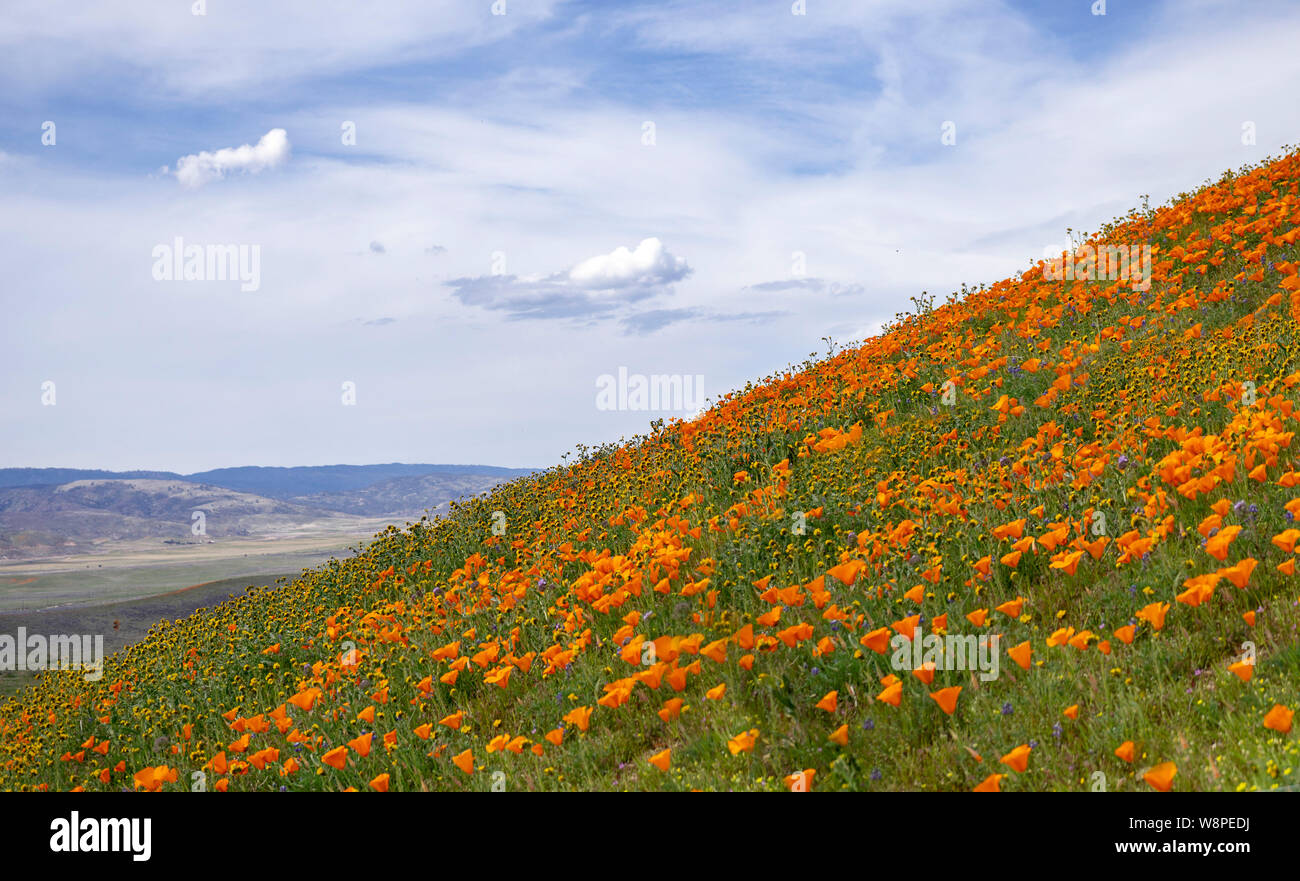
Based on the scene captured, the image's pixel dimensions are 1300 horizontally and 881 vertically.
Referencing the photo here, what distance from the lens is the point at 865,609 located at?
523cm

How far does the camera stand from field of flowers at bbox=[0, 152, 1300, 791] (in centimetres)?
400

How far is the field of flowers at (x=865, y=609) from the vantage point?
4.00 metres

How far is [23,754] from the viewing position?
8.23 m

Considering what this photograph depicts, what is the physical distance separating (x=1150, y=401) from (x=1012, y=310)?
16.2ft

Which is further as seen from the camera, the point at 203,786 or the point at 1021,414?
the point at 1021,414

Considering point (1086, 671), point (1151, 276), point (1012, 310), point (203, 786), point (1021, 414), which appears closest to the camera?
point (1086, 671)

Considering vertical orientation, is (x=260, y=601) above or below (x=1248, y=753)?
below

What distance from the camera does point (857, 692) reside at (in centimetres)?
458

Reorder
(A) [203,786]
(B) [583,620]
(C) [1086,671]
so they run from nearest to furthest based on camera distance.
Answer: (C) [1086,671] → (A) [203,786] → (B) [583,620]

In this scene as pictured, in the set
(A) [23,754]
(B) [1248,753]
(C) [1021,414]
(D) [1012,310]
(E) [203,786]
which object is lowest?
(A) [23,754]
